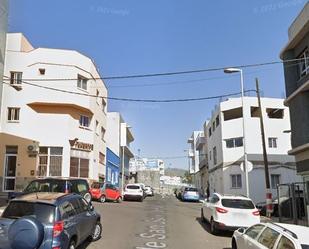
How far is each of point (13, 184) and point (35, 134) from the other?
13.5ft

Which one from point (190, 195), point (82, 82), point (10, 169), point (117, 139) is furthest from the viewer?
point (117, 139)

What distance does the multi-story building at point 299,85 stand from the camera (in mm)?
20422

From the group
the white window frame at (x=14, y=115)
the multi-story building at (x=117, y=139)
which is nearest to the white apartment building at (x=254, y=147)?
the multi-story building at (x=117, y=139)

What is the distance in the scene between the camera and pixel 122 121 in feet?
201

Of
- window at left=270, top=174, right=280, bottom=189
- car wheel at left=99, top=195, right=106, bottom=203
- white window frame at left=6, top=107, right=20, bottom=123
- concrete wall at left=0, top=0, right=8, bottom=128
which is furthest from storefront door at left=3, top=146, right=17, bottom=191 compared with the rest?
window at left=270, top=174, right=280, bottom=189

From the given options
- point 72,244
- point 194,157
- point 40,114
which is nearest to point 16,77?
point 40,114

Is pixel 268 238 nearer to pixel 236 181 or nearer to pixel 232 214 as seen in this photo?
pixel 232 214

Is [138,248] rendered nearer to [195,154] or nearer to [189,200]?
[189,200]

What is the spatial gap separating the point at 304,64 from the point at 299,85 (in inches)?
44.4

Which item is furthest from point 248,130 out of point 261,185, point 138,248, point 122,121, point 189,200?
point 138,248

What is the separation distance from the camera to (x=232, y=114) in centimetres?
4566

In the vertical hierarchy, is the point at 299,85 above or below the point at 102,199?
above

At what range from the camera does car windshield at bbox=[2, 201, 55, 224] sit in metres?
9.32

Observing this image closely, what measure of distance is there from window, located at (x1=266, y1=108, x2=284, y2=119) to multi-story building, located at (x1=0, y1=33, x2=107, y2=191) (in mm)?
18899
